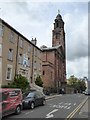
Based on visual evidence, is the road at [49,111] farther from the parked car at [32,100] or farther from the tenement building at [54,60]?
the tenement building at [54,60]

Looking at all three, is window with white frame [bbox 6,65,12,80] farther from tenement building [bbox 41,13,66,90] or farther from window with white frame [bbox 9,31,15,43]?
tenement building [bbox 41,13,66,90]

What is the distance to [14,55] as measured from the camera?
1431 inches

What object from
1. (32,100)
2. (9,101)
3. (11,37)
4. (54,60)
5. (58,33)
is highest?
(58,33)

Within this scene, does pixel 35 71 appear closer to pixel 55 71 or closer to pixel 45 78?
pixel 45 78

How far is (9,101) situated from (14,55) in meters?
21.1

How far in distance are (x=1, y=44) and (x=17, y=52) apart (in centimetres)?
586

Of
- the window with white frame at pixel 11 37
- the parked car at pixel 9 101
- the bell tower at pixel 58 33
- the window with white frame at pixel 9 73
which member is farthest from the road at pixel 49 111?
the bell tower at pixel 58 33

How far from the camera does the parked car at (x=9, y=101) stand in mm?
14664

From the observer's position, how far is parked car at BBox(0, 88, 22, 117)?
1466cm

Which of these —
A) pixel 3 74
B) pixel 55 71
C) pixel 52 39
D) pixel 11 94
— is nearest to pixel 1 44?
pixel 3 74

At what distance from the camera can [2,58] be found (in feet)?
105

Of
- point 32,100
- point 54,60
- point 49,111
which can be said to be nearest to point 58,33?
point 54,60

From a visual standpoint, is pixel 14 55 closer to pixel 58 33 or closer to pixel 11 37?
pixel 11 37

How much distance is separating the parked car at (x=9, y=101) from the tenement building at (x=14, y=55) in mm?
14742
